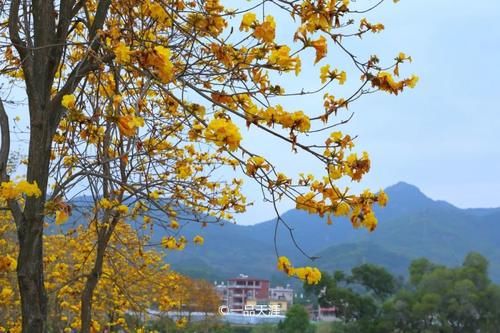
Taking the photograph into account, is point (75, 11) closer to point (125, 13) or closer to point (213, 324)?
point (125, 13)

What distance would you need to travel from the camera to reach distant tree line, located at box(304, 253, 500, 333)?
3120 cm

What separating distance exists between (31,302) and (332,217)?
1200mm

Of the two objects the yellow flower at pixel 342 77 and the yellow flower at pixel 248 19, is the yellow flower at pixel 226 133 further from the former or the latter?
the yellow flower at pixel 342 77

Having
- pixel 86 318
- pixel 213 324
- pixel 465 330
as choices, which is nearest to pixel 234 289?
pixel 465 330

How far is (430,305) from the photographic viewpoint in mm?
30891

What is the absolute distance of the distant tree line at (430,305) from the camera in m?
31.2

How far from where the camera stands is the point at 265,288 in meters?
51.3

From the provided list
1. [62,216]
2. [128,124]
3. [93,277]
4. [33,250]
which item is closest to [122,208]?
[93,277]

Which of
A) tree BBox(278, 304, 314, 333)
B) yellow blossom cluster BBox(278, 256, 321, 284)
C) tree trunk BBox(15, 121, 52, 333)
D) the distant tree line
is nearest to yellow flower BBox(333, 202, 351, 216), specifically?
yellow blossom cluster BBox(278, 256, 321, 284)

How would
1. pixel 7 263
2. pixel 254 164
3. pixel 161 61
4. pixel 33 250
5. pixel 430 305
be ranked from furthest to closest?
pixel 430 305 < pixel 7 263 < pixel 33 250 < pixel 254 164 < pixel 161 61

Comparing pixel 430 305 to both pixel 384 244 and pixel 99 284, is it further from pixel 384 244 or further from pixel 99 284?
pixel 384 244

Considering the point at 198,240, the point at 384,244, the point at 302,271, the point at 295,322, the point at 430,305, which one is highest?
the point at 384,244

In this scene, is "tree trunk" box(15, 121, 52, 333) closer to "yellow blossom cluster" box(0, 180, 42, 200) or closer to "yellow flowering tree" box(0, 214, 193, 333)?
"yellow blossom cluster" box(0, 180, 42, 200)

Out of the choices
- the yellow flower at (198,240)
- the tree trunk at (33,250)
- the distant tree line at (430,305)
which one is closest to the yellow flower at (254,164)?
the tree trunk at (33,250)
